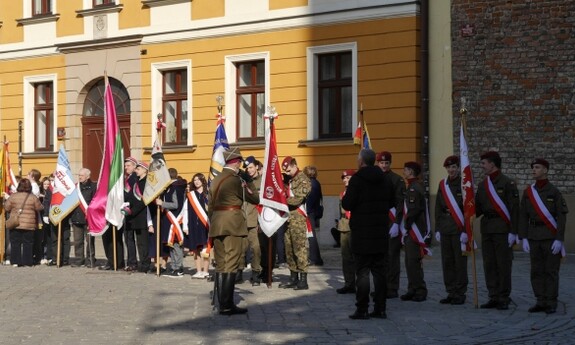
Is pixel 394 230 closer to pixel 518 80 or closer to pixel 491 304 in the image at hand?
pixel 491 304

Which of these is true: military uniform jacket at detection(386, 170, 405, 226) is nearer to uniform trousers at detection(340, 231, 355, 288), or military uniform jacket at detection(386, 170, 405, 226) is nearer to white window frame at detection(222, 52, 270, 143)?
uniform trousers at detection(340, 231, 355, 288)

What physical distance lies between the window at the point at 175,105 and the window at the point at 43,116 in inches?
161

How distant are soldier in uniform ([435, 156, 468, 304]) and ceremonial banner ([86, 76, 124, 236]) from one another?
22.4 ft

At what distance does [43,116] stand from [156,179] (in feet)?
43.9

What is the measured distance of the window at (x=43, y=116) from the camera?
30781 millimetres

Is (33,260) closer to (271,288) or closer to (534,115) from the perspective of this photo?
(271,288)

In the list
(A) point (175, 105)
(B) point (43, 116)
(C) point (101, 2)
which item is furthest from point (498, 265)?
(B) point (43, 116)

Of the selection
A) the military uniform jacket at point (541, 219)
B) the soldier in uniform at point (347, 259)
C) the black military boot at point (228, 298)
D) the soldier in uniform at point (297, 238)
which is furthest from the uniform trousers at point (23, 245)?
the military uniform jacket at point (541, 219)

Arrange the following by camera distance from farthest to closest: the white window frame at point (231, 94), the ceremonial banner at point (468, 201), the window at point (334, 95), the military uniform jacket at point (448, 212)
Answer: the white window frame at point (231, 94) → the window at point (334, 95) → the military uniform jacket at point (448, 212) → the ceremonial banner at point (468, 201)

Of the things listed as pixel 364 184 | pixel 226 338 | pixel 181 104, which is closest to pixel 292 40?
pixel 181 104

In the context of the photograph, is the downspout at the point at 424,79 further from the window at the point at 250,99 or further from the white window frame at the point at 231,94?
the white window frame at the point at 231,94

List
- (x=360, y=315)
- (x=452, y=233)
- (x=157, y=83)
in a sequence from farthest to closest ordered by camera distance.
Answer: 1. (x=157, y=83)
2. (x=452, y=233)
3. (x=360, y=315)

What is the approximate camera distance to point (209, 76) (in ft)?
88.8

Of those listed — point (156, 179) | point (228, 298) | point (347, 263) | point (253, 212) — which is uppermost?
point (156, 179)
